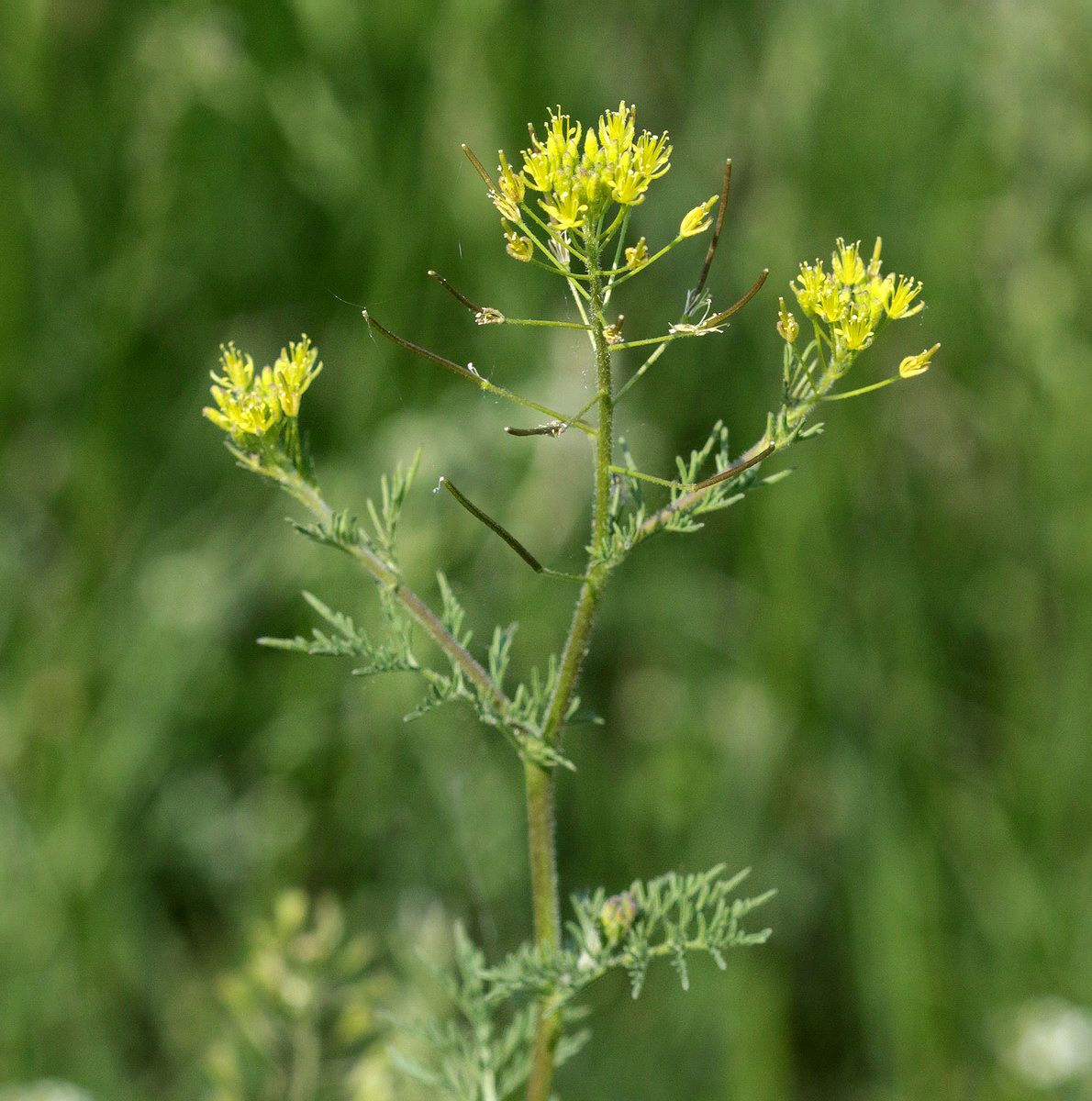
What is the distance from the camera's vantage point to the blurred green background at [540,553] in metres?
3.44

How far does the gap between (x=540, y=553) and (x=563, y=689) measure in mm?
2305

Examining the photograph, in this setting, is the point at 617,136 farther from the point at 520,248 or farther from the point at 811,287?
the point at 811,287

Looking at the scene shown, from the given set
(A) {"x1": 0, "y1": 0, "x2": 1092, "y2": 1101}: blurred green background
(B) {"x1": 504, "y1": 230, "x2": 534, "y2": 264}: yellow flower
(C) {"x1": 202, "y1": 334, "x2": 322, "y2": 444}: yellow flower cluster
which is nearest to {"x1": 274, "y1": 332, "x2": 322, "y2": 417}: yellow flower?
(C) {"x1": 202, "y1": 334, "x2": 322, "y2": 444}: yellow flower cluster

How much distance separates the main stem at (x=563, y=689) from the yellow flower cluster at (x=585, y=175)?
36 millimetres

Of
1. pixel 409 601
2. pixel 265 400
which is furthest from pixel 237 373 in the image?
pixel 409 601

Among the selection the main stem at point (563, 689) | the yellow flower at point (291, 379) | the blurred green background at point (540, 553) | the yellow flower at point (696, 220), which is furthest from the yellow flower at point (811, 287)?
the blurred green background at point (540, 553)

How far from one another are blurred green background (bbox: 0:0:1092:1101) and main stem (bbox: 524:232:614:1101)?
1.78m

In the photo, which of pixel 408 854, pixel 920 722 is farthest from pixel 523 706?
pixel 920 722

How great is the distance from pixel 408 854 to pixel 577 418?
2.42 m

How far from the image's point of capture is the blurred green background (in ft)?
11.3

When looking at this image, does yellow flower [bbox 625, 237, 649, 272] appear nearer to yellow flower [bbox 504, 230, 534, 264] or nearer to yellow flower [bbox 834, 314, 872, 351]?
yellow flower [bbox 504, 230, 534, 264]

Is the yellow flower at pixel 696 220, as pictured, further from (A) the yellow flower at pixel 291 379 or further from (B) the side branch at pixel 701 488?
(A) the yellow flower at pixel 291 379

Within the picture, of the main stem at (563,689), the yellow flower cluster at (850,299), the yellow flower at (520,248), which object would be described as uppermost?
the yellow flower at (520,248)

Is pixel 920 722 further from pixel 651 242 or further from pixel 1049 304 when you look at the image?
pixel 651 242
